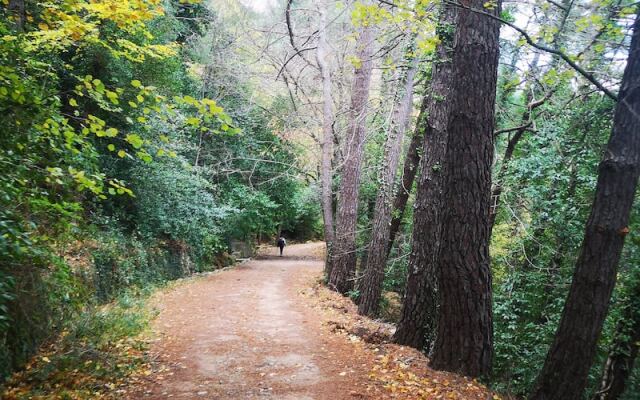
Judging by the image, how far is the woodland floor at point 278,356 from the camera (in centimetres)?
510

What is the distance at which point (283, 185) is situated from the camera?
2417 centimetres

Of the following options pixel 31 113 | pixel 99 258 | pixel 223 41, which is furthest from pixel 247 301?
pixel 223 41

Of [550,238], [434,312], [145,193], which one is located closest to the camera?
[434,312]

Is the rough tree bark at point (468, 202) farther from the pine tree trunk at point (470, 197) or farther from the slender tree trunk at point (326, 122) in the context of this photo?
the slender tree trunk at point (326, 122)

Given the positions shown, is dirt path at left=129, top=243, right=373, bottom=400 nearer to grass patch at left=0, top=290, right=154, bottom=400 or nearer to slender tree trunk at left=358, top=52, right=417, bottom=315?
grass patch at left=0, top=290, right=154, bottom=400

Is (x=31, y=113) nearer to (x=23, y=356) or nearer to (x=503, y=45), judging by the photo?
(x=23, y=356)

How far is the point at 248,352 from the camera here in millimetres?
6742

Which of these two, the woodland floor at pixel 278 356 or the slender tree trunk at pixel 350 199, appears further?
the slender tree trunk at pixel 350 199

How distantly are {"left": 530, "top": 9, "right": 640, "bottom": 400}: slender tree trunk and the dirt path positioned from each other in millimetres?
2335

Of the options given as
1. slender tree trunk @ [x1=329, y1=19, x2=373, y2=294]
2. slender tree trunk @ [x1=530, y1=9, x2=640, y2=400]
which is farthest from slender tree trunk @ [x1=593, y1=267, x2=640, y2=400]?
slender tree trunk @ [x1=329, y1=19, x2=373, y2=294]

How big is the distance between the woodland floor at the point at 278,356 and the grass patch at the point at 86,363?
0.92 feet

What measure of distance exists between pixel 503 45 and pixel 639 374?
643cm

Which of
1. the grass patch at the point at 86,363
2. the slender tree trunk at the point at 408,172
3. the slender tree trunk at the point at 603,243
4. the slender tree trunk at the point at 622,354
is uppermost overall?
the slender tree trunk at the point at 408,172

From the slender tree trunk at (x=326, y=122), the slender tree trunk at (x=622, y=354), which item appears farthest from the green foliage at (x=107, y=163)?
the slender tree trunk at (x=622, y=354)
